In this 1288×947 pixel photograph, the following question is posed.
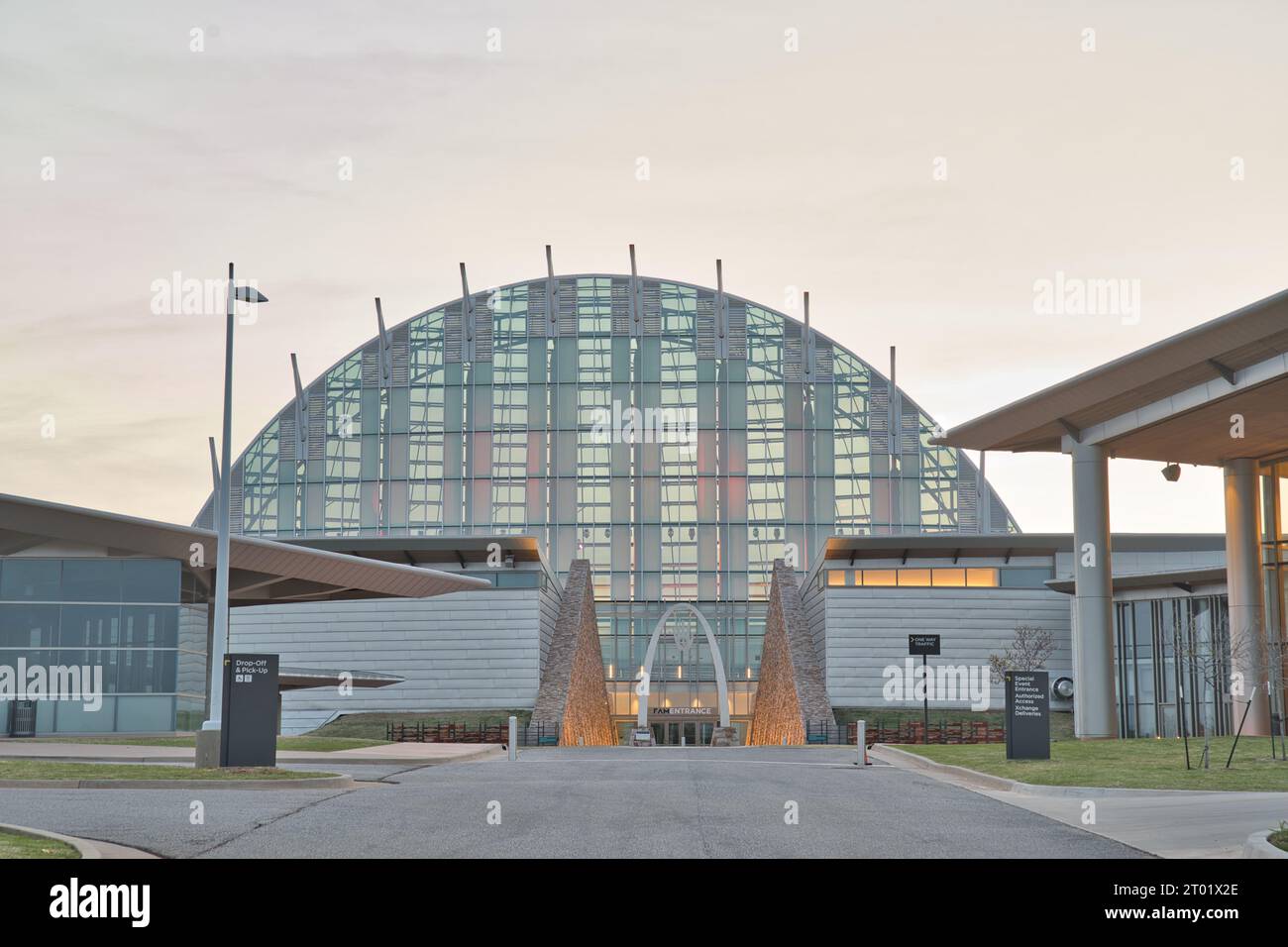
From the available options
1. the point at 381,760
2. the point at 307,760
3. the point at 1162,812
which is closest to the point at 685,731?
the point at 381,760

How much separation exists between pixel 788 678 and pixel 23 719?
33080mm

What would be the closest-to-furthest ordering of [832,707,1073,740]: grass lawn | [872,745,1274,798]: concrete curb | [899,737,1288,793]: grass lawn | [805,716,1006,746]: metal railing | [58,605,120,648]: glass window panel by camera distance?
[872,745,1274,798]: concrete curb
[899,737,1288,793]: grass lawn
[58,605,120,648]: glass window panel
[805,716,1006,746]: metal railing
[832,707,1073,740]: grass lawn

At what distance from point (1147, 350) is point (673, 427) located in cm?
5995

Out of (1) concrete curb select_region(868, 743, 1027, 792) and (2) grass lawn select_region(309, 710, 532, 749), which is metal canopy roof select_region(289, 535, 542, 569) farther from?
(1) concrete curb select_region(868, 743, 1027, 792)

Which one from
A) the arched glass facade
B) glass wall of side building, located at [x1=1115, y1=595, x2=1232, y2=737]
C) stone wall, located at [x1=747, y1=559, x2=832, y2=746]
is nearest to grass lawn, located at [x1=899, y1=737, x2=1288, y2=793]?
glass wall of side building, located at [x1=1115, y1=595, x2=1232, y2=737]

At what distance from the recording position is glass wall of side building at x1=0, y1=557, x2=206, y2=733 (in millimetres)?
39281

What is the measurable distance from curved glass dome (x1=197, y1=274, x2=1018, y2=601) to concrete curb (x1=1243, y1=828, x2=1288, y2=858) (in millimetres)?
80366

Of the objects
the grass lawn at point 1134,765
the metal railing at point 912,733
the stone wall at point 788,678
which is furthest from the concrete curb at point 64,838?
the stone wall at point 788,678

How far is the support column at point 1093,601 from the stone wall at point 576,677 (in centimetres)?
2163

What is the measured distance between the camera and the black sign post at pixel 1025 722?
29.5 metres

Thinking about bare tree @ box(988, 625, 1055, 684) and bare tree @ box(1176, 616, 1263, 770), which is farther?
bare tree @ box(988, 625, 1055, 684)

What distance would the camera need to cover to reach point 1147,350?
36.4m

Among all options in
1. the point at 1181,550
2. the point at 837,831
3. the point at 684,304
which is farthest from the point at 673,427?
the point at 837,831

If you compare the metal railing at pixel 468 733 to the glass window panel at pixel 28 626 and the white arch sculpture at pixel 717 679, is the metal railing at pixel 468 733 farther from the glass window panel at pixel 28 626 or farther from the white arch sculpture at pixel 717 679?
the glass window panel at pixel 28 626
